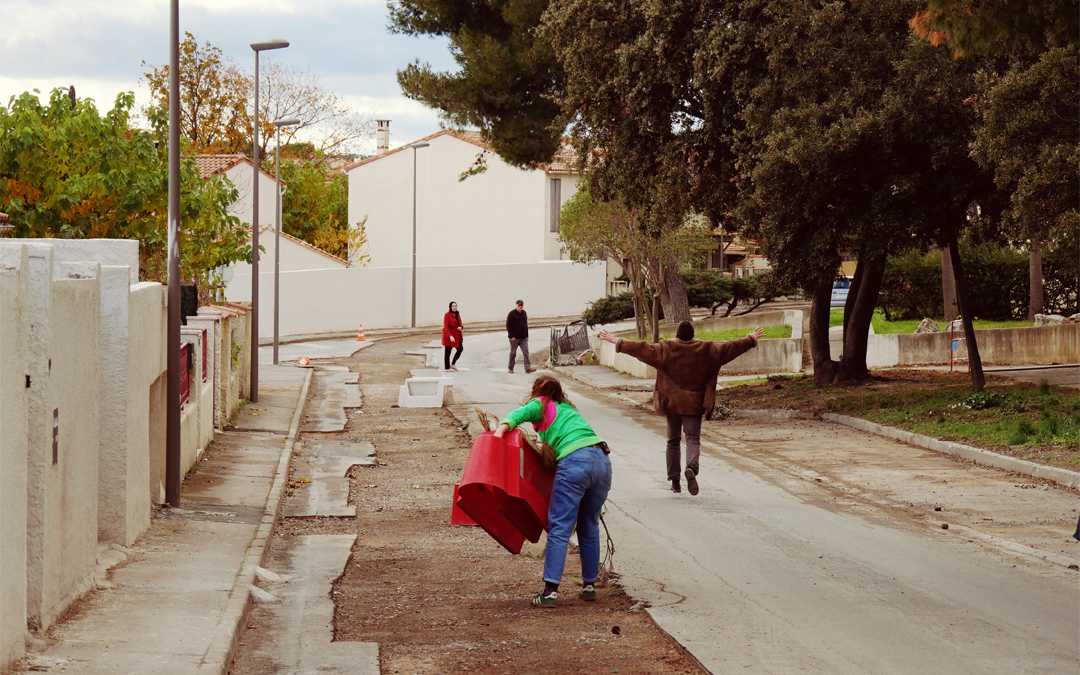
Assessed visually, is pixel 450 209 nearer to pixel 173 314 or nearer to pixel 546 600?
pixel 173 314

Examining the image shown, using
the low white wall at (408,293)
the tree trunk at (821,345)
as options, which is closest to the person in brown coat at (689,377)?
the tree trunk at (821,345)

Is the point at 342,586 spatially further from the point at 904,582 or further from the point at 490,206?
the point at 490,206

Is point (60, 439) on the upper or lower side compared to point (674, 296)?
lower

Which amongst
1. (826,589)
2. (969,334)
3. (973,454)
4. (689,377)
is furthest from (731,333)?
(826,589)

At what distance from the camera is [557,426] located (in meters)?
9.77

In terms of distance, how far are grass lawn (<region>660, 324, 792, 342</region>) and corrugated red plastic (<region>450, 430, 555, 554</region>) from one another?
27154mm

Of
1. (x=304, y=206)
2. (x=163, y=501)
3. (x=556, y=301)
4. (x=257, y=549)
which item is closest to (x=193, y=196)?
(x=163, y=501)

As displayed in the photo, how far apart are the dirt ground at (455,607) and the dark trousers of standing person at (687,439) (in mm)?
2415

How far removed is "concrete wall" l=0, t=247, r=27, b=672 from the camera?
7.24m

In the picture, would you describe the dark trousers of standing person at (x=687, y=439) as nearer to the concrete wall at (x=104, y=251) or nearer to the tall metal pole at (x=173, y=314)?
the tall metal pole at (x=173, y=314)

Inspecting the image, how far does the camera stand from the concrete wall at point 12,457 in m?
7.24

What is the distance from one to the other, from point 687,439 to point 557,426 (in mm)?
5488

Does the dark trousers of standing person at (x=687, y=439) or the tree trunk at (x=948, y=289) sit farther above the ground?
the tree trunk at (x=948, y=289)

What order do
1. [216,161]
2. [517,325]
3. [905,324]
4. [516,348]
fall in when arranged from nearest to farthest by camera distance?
[517,325]
[516,348]
[905,324]
[216,161]
